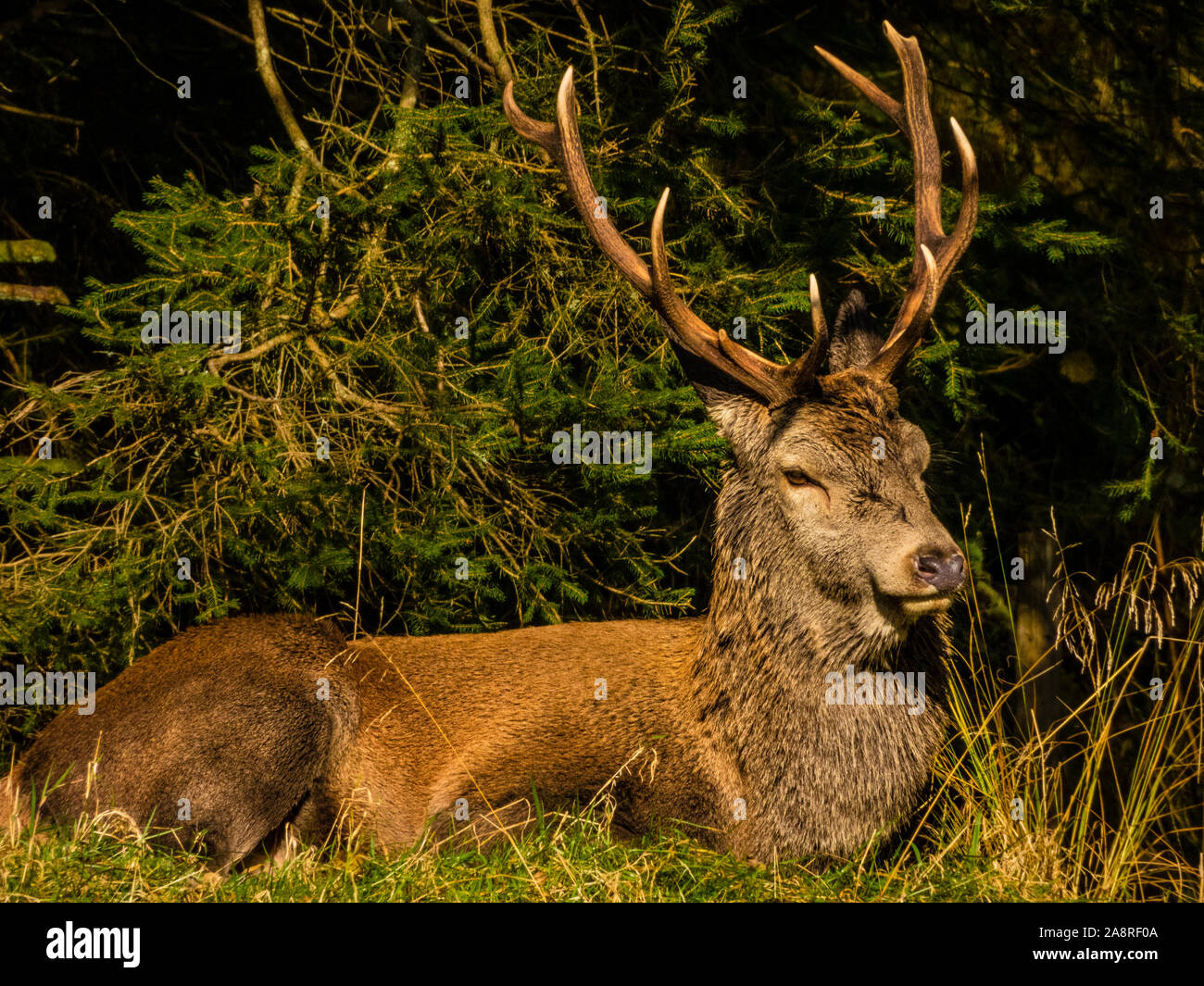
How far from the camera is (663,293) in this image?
4.34 m

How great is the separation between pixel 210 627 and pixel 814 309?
2485 millimetres

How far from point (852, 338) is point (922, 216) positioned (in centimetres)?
50

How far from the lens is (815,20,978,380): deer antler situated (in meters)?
4.27

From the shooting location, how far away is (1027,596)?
6.22 m

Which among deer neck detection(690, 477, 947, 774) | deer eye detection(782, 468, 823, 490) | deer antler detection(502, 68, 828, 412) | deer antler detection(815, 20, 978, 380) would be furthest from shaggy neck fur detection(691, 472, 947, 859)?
deer antler detection(815, 20, 978, 380)

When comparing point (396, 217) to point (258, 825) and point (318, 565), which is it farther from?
point (258, 825)

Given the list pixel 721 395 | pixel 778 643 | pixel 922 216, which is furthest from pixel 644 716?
pixel 922 216

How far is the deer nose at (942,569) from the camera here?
3.69 m

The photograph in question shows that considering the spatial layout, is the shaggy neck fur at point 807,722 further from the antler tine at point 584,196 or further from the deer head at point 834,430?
the antler tine at point 584,196

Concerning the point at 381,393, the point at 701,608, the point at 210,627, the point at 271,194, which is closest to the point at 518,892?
the point at 210,627

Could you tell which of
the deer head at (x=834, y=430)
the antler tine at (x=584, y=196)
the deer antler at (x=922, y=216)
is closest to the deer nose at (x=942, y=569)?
the deer head at (x=834, y=430)

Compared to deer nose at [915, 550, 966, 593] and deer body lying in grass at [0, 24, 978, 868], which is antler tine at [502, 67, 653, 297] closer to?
deer body lying in grass at [0, 24, 978, 868]

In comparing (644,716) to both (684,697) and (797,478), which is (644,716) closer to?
(684,697)

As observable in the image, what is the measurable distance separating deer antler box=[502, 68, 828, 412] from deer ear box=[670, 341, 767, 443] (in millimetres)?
43
